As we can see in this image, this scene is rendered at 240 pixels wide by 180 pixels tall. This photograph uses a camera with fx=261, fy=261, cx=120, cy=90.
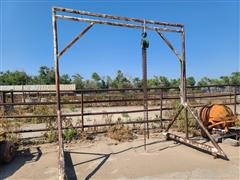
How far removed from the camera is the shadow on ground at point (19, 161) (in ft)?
14.9

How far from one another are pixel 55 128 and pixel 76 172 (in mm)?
2587

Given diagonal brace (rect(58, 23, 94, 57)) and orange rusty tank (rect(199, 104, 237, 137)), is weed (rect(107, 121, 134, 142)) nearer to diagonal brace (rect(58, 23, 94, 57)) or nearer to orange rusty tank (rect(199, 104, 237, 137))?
orange rusty tank (rect(199, 104, 237, 137))

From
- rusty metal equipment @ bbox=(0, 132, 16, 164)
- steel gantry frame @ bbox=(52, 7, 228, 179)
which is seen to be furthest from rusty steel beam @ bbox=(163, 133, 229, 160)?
rusty metal equipment @ bbox=(0, 132, 16, 164)

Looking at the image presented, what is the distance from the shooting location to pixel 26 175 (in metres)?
4.36

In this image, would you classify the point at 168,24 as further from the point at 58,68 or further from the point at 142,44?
the point at 58,68

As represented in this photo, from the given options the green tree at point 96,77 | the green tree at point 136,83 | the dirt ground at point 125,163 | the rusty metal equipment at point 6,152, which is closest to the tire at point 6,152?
the rusty metal equipment at point 6,152

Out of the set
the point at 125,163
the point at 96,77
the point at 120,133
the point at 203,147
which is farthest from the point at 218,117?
the point at 96,77

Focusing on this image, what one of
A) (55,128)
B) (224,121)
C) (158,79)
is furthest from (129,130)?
(158,79)

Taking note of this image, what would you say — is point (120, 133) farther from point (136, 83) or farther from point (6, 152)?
point (136, 83)

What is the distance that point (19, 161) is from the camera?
203 inches

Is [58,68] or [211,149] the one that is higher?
[58,68]

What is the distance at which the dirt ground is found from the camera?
14.0 feet

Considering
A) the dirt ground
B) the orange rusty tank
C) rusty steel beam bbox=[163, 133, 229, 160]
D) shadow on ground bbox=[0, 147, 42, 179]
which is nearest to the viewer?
the dirt ground

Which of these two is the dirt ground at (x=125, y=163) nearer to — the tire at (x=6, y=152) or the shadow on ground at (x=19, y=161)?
the shadow on ground at (x=19, y=161)
